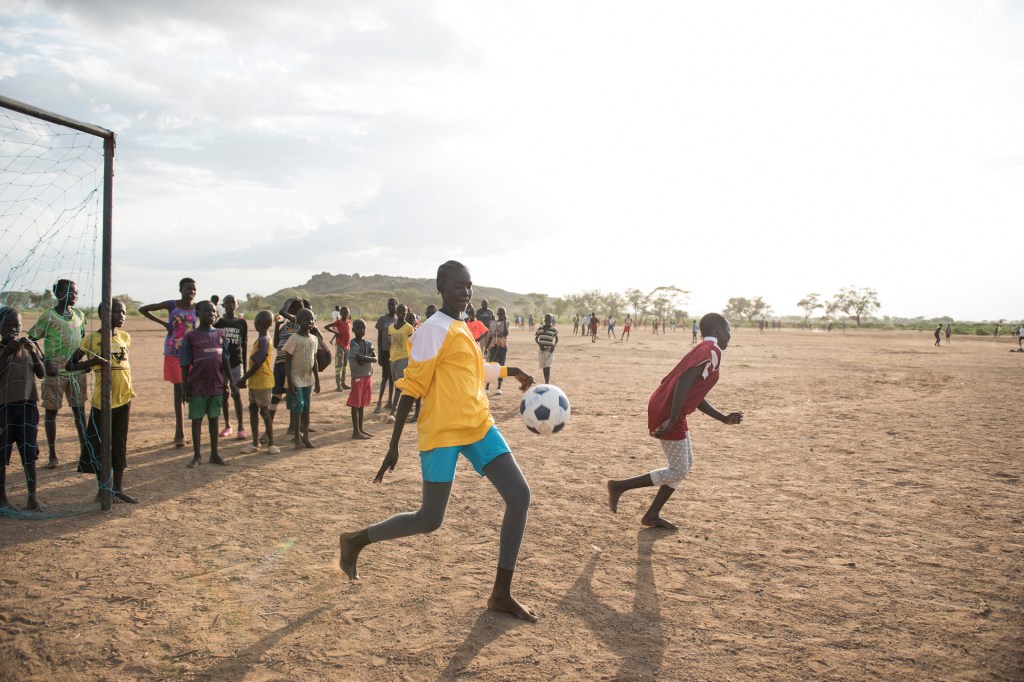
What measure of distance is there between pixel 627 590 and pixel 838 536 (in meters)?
2.31

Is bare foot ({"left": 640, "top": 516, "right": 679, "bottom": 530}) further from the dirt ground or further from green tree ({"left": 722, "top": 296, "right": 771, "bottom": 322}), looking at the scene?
green tree ({"left": 722, "top": 296, "right": 771, "bottom": 322})

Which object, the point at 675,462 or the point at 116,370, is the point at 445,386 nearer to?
the point at 675,462

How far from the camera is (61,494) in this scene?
20.0ft

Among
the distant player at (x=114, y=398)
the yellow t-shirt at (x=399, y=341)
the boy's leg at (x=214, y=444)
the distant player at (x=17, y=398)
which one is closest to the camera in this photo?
the distant player at (x=17, y=398)

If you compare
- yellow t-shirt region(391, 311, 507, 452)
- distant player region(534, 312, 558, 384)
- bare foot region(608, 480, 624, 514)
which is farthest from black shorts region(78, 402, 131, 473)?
distant player region(534, 312, 558, 384)

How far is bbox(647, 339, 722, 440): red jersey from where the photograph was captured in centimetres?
503

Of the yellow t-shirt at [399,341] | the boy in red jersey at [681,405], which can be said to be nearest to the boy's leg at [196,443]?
the yellow t-shirt at [399,341]

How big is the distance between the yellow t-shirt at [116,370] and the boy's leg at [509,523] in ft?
14.8

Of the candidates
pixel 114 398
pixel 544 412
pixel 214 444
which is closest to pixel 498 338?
pixel 214 444

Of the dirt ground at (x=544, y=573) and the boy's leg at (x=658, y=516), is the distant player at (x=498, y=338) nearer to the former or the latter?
the dirt ground at (x=544, y=573)

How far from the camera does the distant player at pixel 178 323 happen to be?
740 centimetres

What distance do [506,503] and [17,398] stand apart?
5035 mm

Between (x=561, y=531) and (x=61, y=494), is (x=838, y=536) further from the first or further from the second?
(x=61, y=494)

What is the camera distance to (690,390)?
201 inches
